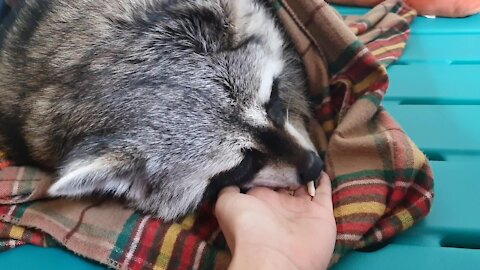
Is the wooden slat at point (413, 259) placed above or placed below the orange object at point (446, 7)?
below

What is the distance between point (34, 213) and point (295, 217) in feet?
2.41

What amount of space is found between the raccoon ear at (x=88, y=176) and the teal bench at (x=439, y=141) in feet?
0.64

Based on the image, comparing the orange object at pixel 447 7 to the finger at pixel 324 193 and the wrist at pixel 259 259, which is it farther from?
the wrist at pixel 259 259

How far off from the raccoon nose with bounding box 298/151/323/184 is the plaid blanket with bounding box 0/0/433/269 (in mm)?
100

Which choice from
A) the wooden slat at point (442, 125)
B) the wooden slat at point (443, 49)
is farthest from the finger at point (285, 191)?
the wooden slat at point (443, 49)

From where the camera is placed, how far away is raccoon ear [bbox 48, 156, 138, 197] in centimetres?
138

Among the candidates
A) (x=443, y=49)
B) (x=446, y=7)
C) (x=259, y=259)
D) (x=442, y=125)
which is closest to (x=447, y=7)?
(x=446, y=7)

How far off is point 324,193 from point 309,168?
91mm

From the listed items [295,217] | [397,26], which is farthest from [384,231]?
[397,26]

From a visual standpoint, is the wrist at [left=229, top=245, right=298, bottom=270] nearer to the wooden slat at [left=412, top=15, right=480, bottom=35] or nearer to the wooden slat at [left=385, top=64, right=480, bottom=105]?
the wooden slat at [left=385, top=64, right=480, bottom=105]

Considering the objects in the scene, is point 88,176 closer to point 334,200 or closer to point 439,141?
point 334,200

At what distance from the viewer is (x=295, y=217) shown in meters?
1.39

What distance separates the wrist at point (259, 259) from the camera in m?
1.15

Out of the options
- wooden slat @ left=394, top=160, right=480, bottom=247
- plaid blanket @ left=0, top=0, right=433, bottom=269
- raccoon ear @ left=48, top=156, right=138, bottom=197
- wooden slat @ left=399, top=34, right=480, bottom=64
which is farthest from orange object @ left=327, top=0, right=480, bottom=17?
raccoon ear @ left=48, top=156, right=138, bottom=197
